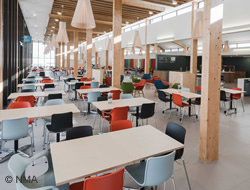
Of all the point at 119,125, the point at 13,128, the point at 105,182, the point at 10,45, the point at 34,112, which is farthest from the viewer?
the point at 10,45

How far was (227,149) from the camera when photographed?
3.83 meters

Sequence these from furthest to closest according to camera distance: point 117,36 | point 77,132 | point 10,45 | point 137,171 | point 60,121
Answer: point 10,45 < point 117,36 < point 60,121 < point 77,132 < point 137,171

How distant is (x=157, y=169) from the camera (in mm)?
1911

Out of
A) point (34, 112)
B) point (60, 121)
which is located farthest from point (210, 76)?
point (34, 112)

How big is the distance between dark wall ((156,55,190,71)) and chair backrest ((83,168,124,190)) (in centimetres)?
1497

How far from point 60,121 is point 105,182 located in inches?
80.8

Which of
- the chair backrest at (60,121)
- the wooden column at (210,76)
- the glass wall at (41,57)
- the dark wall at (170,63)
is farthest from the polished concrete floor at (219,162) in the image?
the glass wall at (41,57)

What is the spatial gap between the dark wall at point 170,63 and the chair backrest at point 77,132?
14.0 metres

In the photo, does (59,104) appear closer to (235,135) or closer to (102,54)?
(235,135)

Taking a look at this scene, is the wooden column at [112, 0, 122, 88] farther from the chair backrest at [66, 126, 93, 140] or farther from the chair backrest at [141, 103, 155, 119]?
the chair backrest at [66, 126, 93, 140]

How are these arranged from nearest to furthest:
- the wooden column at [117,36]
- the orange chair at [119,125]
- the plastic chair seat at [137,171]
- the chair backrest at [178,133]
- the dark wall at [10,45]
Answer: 1. the plastic chair seat at [137,171]
2. the chair backrest at [178,133]
3. the orange chair at [119,125]
4. the dark wall at [10,45]
5. the wooden column at [117,36]

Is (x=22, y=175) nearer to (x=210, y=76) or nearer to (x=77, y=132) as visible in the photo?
(x=77, y=132)

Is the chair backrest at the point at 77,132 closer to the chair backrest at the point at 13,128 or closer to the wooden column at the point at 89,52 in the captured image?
the chair backrest at the point at 13,128

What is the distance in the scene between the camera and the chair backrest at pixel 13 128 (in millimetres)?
2998
